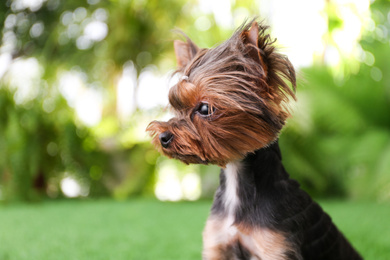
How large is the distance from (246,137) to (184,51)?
29.1 inches

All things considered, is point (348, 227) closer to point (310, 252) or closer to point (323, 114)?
point (310, 252)

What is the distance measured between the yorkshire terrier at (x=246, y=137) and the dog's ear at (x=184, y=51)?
24 centimetres

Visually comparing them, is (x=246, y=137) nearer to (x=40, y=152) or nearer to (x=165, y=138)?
(x=165, y=138)

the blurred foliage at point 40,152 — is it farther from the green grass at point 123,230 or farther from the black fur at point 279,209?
the black fur at point 279,209

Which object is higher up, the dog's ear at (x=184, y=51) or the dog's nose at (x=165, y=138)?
the dog's ear at (x=184, y=51)

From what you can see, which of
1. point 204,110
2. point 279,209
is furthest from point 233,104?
point 279,209

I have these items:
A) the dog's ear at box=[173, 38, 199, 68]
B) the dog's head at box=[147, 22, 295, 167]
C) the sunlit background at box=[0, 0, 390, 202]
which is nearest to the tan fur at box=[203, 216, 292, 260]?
the dog's head at box=[147, 22, 295, 167]

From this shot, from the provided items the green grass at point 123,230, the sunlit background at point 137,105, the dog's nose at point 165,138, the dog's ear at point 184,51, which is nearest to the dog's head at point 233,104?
the dog's nose at point 165,138

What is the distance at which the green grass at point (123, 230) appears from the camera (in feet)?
11.1

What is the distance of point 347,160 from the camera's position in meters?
7.51

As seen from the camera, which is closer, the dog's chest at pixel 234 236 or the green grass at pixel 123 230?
the dog's chest at pixel 234 236

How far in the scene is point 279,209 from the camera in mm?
2023

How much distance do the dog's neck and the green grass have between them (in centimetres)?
131

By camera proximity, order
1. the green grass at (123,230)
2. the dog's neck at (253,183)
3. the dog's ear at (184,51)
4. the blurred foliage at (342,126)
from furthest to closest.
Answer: the blurred foliage at (342,126), the green grass at (123,230), the dog's ear at (184,51), the dog's neck at (253,183)
